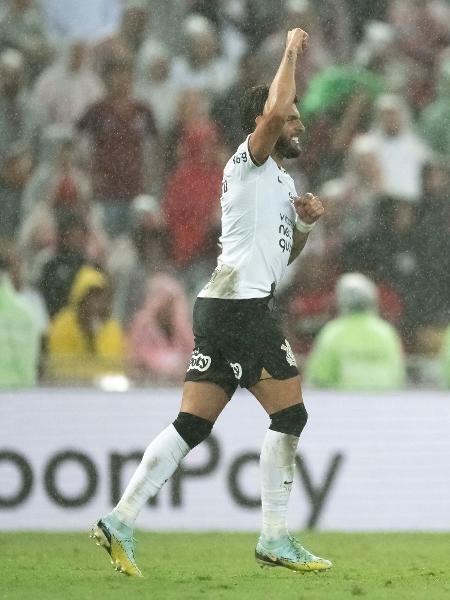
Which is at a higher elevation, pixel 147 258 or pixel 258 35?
pixel 258 35

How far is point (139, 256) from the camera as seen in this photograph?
989 cm

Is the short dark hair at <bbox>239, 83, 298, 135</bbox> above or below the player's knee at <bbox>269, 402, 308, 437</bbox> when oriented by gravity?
above

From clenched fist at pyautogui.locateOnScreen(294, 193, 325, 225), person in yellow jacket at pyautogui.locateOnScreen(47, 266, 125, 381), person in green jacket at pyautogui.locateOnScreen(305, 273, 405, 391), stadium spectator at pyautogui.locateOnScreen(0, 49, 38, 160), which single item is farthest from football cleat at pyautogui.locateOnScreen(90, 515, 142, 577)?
stadium spectator at pyautogui.locateOnScreen(0, 49, 38, 160)

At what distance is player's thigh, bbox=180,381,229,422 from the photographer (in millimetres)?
5742

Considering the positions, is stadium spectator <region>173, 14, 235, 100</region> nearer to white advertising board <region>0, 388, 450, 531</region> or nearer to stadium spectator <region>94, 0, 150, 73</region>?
stadium spectator <region>94, 0, 150, 73</region>

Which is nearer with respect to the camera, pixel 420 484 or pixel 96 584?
pixel 96 584

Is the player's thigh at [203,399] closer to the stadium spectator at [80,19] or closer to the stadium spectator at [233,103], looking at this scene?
the stadium spectator at [233,103]

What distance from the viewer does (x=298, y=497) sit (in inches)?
346

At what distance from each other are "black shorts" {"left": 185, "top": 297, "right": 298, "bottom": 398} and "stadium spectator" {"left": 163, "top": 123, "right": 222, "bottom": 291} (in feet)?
13.2

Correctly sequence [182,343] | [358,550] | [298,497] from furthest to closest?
[182,343] < [298,497] < [358,550]

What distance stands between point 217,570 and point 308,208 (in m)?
1.68

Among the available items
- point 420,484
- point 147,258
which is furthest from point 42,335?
point 420,484

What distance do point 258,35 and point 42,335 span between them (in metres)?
3.14

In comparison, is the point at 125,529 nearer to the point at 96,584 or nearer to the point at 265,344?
the point at 96,584
